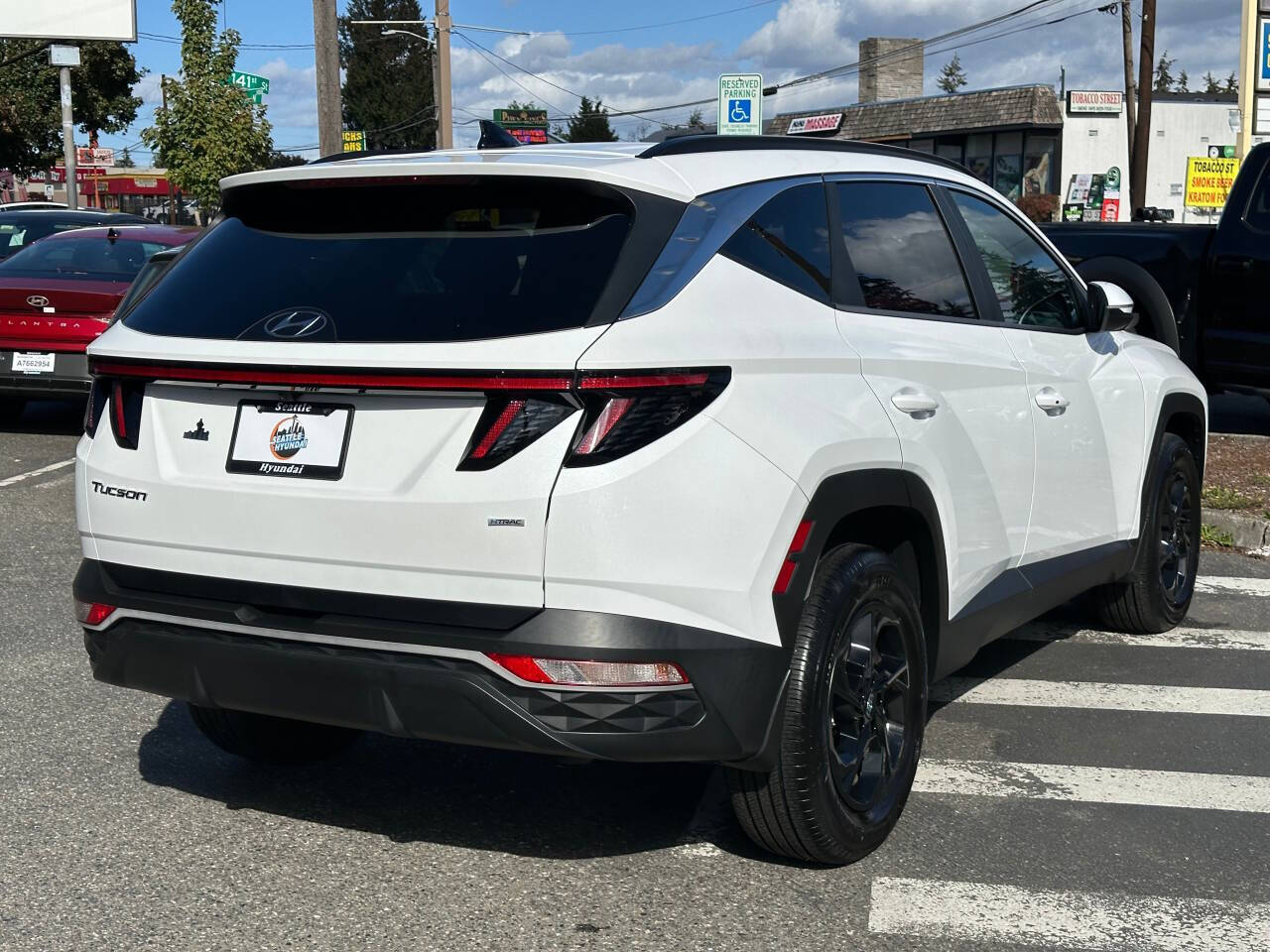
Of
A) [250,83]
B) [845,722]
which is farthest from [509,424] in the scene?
[250,83]

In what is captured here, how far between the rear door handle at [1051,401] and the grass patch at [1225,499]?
445 cm

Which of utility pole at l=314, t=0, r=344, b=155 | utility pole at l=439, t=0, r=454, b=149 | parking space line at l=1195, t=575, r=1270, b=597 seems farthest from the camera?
utility pole at l=439, t=0, r=454, b=149

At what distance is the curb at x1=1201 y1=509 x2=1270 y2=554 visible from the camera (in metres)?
8.80

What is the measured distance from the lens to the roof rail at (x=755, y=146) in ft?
13.0

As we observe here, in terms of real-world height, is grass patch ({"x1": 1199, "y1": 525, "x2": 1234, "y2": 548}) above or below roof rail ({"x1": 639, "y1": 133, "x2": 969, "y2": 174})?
below

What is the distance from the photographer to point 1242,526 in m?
8.85

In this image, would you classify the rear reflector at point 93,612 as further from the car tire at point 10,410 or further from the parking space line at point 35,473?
the car tire at point 10,410

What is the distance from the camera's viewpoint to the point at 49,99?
50344 mm

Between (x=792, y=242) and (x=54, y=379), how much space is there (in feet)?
28.1

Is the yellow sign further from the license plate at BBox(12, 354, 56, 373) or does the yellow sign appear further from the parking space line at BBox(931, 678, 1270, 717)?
the parking space line at BBox(931, 678, 1270, 717)

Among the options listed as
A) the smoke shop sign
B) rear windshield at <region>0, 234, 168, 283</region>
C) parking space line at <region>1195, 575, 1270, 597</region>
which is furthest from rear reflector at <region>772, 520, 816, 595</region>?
the smoke shop sign

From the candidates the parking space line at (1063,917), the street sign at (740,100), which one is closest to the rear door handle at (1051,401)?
the parking space line at (1063,917)

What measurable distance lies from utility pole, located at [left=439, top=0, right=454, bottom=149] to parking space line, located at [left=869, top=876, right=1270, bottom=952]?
1151 inches

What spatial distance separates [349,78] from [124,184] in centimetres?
1922
